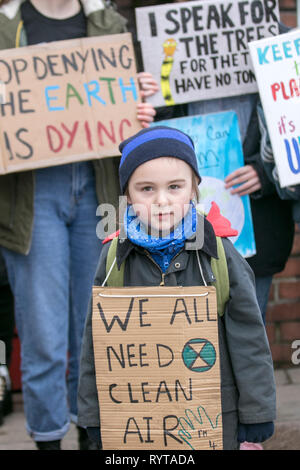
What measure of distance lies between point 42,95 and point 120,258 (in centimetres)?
84

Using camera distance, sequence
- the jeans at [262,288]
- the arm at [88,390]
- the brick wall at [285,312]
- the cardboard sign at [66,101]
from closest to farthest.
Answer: the arm at [88,390] < the cardboard sign at [66,101] < the jeans at [262,288] < the brick wall at [285,312]

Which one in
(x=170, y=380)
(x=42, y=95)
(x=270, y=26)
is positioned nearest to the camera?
(x=170, y=380)

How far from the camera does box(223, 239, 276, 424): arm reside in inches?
70.2

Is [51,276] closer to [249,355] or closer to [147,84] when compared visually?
[147,84]

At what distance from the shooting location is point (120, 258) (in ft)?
6.00

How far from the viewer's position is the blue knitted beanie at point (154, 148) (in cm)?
178

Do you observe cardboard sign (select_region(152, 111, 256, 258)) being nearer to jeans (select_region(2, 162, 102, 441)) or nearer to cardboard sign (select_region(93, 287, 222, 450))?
jeans (select_region(2, 162, 102, 441))

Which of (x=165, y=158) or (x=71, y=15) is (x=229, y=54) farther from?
(x=165, y=158)

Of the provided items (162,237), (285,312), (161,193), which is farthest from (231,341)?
(285,312)

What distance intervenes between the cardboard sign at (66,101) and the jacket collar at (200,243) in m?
0.63

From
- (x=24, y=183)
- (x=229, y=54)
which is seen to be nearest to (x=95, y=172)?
(x=24, y=183)

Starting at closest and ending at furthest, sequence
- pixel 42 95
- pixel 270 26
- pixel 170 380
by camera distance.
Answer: pixel 170 380
pixel 42 95
pixel 270 26

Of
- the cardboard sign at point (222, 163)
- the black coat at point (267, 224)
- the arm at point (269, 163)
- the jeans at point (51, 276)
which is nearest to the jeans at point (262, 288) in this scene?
the black coat at point (267, 224)

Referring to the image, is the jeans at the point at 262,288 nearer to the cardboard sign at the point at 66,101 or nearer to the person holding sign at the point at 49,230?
the person holding sign at the point at 49,230
